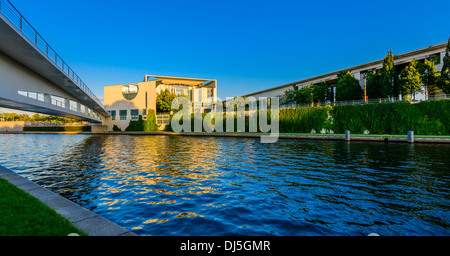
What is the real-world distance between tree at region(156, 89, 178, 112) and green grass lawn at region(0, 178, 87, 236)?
214 ft

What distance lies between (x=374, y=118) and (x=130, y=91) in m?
66.0

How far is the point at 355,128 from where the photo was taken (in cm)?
3603

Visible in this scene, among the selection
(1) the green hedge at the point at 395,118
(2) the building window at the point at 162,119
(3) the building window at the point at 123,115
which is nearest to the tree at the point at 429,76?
(1) the green hedge at the point at 395,118

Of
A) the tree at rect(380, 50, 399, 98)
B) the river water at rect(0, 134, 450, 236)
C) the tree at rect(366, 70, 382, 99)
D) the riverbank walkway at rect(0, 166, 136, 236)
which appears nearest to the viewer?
the riverbank walkway at rect(0, 166, 136, 236)

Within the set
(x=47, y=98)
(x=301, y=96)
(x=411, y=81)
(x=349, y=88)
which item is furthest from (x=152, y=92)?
(x=411, y=81)

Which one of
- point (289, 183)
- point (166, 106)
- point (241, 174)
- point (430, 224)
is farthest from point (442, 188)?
point (166, 106)

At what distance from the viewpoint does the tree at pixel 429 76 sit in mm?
39281

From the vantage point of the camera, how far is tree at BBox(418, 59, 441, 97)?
39281 mm

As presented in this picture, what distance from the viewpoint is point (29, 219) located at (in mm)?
4246

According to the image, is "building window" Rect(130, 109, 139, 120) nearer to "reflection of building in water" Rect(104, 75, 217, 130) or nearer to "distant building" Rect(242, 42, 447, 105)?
"reflection of building in water" Rect(104, 75, 217, 130)

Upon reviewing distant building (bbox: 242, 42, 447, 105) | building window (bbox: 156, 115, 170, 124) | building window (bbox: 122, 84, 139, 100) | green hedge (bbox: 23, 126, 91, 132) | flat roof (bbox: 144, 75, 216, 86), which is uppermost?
flat roof (bbox: 144, 75, 216, 86)

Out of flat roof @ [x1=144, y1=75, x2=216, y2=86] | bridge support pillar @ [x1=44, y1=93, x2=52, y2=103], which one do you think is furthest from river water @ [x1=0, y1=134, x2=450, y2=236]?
flat roof @ [x1=144, y1=75, x2=216, y2=86]
